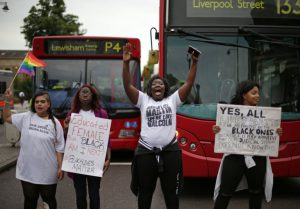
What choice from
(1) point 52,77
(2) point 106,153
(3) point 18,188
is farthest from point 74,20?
(2) point 106,153

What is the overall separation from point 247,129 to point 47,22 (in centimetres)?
3259

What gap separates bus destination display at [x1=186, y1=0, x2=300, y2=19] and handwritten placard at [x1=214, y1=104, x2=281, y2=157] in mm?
2314

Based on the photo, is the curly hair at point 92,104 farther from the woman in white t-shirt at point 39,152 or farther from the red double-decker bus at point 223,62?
the red double-decker bus at point 223,62

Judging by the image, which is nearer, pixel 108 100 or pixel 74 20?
pixel 108 100

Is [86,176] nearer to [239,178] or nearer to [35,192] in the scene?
[35,192]

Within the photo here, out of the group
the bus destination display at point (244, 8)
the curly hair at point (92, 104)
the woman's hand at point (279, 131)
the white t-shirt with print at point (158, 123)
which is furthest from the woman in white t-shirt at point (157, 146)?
the bus destination display at point (244, 8)

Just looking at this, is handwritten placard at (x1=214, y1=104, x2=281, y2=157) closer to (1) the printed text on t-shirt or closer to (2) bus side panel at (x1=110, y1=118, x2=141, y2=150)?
(1) the printed text on t-shirt

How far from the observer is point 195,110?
20.7ft

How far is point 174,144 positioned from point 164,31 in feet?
8.26

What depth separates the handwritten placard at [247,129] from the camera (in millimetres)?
4637

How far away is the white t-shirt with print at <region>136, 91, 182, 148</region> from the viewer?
14.6 feet

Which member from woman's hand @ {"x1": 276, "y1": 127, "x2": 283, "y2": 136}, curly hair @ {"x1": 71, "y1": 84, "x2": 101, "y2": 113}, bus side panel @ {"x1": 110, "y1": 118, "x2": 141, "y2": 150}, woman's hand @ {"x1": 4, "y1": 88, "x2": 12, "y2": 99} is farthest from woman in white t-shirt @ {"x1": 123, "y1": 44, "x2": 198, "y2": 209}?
bus side panel @ {"x1": 110, "y1": 118, "x2": 141, "y2": 150}

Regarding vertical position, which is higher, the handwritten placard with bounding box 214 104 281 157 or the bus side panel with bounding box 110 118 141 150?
the handwritten placard with bounding box 214 104 281 157

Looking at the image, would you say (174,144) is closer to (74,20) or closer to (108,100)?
(108,100)
